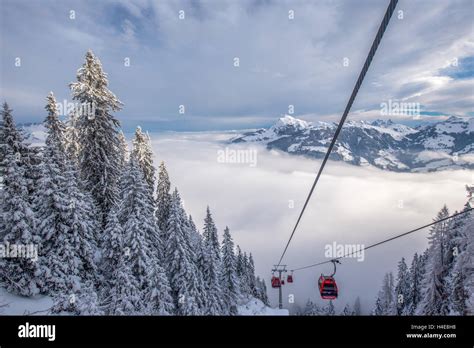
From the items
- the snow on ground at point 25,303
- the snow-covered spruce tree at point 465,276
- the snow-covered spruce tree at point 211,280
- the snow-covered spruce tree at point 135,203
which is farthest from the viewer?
the snow-covered spruce tree at point 211,280

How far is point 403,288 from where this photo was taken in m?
41.9

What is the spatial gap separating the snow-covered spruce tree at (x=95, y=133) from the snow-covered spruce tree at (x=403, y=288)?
125 feet

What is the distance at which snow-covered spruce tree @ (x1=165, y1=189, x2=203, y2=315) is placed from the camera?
23659 millimetres

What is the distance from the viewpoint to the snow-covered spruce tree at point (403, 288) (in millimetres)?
37809

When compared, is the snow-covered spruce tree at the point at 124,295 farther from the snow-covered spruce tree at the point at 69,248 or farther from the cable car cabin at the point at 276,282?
the cable car cabin at the point at 276,282

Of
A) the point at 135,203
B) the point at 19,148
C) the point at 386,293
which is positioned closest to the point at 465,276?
the point at 135,203

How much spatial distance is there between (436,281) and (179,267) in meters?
23.6

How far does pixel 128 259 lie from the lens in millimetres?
20141

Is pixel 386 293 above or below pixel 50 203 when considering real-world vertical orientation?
below

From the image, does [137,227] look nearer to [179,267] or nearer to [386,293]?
[179,267]

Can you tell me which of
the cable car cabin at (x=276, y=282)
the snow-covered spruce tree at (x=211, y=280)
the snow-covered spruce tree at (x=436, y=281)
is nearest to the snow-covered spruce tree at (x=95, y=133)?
the snow-covered spruce tree at (x=211, y=280)
